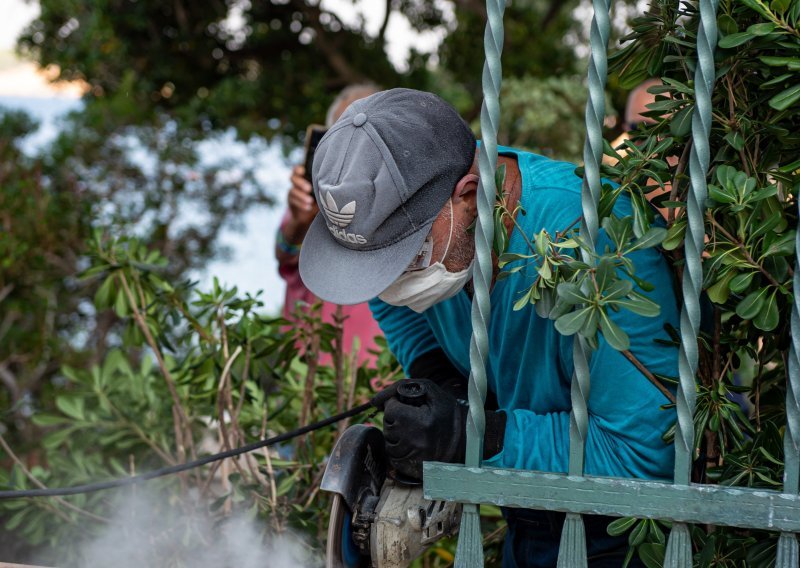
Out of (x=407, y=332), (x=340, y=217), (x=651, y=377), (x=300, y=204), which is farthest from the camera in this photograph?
(x=300, y=204)

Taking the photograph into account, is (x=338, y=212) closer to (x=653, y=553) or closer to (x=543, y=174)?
(x=543, y=174)

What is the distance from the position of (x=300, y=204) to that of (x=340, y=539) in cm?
224

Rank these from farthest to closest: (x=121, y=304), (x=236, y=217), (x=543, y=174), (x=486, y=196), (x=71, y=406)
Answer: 1. (x=236, y=217)
2. (x=71, y=406)
3. (x=121, y=304)
4. (x=543, y=174)
5. (x=486, y=196)

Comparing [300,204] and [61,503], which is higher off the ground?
[300,204]

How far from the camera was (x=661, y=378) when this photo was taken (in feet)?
5.26

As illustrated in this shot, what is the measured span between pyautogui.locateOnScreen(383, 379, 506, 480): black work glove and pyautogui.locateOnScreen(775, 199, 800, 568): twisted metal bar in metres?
0.49

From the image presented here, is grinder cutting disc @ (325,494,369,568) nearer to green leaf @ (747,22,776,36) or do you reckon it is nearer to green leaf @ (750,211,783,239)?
green leaf @ (750,211,783,239)

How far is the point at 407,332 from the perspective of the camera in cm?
231

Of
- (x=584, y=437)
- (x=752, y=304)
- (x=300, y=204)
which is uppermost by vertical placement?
(x=300, y=204)

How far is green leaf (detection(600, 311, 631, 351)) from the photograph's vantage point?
4.48 ft

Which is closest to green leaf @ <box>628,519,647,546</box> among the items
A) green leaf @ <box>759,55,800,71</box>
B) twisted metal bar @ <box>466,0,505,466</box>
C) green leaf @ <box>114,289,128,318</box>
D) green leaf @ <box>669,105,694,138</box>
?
twisted metal bar @ <box>466,0,505,466</box>

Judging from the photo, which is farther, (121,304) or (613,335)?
(121,304)

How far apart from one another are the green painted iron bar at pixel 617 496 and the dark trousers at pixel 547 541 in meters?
0.42

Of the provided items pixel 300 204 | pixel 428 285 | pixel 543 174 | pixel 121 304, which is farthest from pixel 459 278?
pixel 300 204
